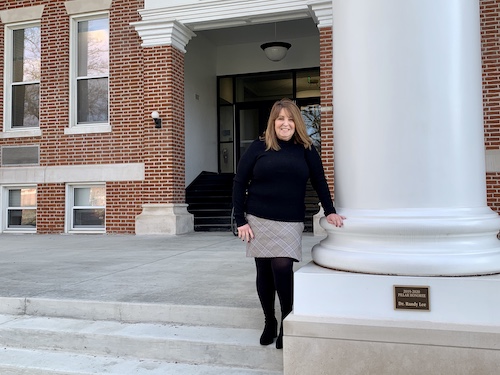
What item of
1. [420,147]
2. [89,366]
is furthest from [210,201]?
[420,147]

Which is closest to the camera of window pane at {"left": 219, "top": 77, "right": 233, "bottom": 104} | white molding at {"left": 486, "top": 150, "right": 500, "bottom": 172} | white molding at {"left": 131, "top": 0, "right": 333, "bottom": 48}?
white molding at {"left": 486, "top": 150, "right": 500, "bottom": 172}

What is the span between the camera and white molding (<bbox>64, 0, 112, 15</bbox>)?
10.2m

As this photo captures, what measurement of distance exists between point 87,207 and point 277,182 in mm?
8539

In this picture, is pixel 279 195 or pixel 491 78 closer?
pixel 279 195

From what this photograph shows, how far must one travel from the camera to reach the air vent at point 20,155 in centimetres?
1068

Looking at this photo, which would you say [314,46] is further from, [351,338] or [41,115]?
[351,338]

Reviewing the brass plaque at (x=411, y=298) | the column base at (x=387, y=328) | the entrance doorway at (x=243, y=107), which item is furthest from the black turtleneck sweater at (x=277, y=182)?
the entrance doorway at (x=243, y=107)

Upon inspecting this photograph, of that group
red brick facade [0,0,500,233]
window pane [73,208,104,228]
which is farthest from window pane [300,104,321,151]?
window pane [73,208,104,228]

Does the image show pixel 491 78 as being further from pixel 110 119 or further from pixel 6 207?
pixel 6 207

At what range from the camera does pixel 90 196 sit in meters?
10.5

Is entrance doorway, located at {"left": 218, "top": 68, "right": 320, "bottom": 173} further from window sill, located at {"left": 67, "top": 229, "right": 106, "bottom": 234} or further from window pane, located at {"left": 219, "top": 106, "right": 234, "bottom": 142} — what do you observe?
window sill, located at {"left": 67, "top": 229, "right": 106, "bottom": 234}

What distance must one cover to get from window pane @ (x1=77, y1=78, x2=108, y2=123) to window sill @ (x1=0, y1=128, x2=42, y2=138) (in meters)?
1.00

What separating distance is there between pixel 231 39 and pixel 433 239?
1237 centimetres

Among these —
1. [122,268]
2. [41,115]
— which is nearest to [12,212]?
[41,115]
